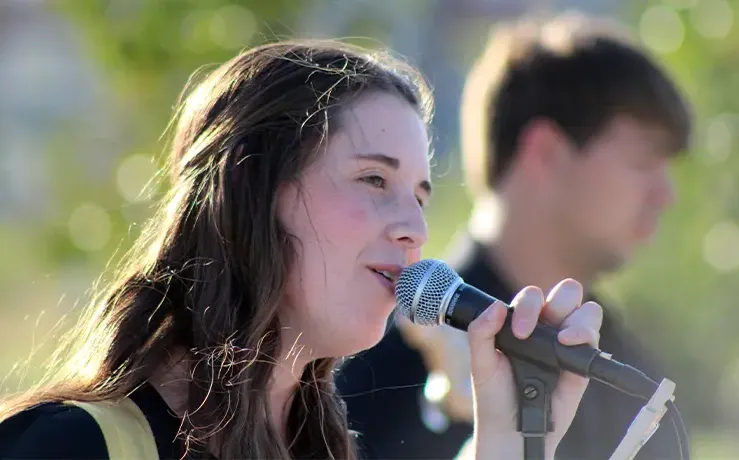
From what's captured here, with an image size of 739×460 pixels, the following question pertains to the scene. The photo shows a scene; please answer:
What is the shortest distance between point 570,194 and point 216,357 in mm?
1904

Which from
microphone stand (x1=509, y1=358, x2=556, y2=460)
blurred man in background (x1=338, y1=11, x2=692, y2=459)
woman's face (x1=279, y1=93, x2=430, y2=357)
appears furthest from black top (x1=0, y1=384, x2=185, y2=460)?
blurred man in background (x1=338, y1=11, x2=692, y2=459)

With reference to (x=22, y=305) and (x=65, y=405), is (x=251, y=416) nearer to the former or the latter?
(x=65, y=405)

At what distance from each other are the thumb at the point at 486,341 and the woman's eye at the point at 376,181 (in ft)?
1.19

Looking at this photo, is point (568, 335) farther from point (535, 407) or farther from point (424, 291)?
point (424, 291)

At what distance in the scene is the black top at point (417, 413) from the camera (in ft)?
9.61

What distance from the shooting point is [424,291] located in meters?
1.96

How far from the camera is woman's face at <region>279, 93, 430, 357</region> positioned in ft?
6.61

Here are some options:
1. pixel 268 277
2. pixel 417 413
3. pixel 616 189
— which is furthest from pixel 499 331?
pixel 616 189

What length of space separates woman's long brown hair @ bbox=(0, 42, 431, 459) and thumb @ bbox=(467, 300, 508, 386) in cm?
39

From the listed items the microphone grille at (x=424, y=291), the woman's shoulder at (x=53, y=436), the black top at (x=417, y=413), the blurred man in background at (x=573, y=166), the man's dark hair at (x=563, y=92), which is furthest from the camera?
the man's dark hair at (x=563, y=92)

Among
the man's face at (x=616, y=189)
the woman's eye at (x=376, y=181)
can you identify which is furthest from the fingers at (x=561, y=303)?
the man's face at (x=616, y=189)

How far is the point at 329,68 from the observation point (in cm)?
220

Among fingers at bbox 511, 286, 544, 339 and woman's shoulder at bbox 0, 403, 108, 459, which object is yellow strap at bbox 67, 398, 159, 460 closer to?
woman's shoulder at bbox 0, 403, 108, 459

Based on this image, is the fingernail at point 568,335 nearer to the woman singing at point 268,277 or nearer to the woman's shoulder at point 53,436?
the woman singing at point 268,277
